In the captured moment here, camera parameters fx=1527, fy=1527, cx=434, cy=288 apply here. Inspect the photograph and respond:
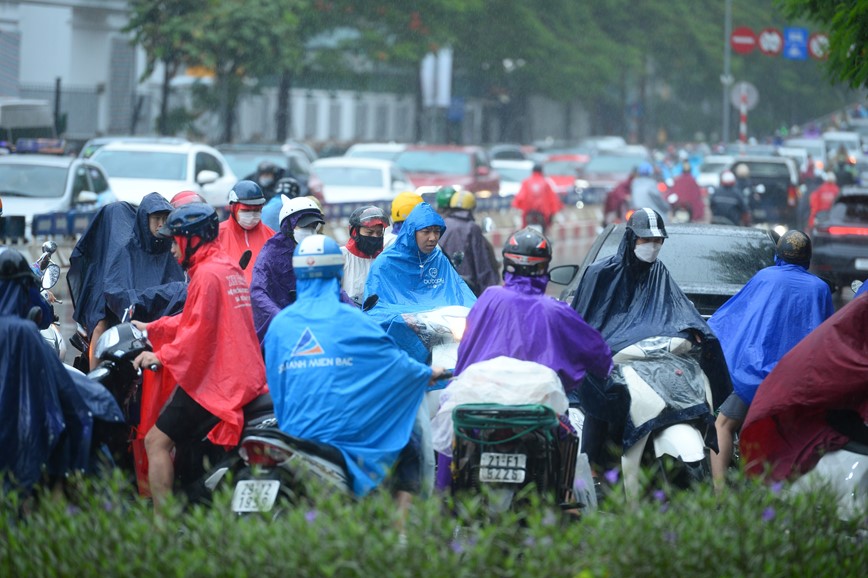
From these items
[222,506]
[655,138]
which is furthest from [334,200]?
[655,138]

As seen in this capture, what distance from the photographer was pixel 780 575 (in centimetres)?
522

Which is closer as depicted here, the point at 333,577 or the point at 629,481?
the point at 333,577

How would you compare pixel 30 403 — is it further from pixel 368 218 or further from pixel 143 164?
pixel 143 164

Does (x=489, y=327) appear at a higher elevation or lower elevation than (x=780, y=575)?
higher

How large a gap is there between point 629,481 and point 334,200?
18365 millimetres

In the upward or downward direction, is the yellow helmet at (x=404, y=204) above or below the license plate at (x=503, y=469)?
above

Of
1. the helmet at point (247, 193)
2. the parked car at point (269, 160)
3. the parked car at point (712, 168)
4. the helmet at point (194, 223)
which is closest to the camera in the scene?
the helmet at point (194, 223)

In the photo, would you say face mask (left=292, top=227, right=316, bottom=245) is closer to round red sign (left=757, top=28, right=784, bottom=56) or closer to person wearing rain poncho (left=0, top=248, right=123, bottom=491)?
person wearing rain poncho (left=0, top=248, right=123, bottom=491)

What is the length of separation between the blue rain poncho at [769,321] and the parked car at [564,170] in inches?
1017

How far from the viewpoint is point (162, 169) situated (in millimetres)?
21672

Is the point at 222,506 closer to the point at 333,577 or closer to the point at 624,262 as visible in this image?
the point at 333,577

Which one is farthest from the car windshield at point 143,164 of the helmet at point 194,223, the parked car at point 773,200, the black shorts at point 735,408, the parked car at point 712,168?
the parked car at point 712,168

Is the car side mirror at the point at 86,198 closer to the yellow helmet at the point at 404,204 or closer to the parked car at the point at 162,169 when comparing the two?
the parked car at the point at 162,169

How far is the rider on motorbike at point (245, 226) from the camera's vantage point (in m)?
9.76
